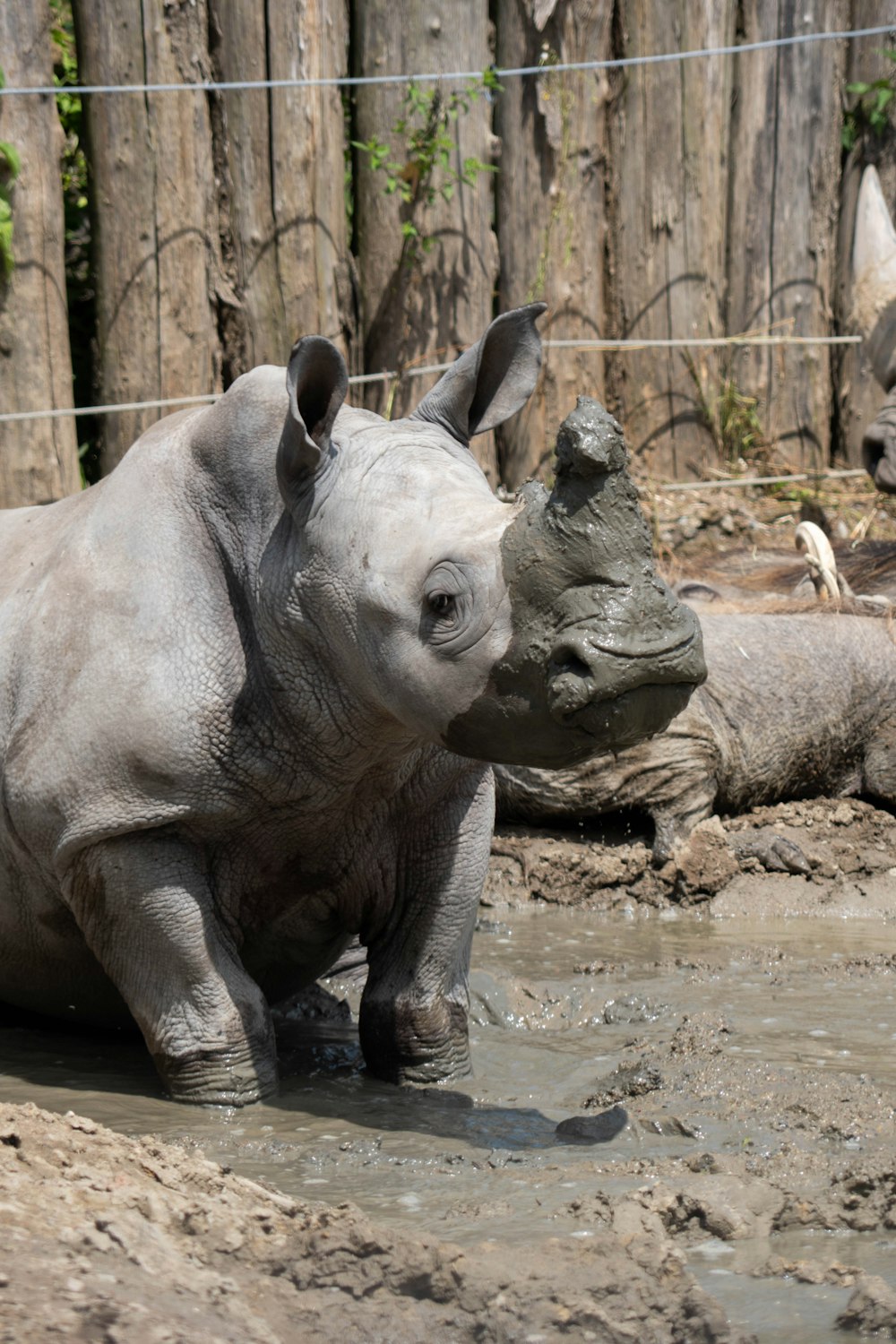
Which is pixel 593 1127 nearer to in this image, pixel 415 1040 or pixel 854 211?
pixel 415 1040

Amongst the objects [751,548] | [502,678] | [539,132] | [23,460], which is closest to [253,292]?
[23,460]

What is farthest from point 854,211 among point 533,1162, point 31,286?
point 533,1162

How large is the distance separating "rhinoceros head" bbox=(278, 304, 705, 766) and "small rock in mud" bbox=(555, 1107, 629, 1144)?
0.95m

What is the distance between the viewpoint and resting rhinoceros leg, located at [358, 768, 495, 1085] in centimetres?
477

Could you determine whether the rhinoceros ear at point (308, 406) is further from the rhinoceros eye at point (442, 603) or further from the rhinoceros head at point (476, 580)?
the rhinoceros eye at point (442, 603)

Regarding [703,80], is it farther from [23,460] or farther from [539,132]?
[23,460]

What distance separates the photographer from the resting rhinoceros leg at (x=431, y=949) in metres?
4.77

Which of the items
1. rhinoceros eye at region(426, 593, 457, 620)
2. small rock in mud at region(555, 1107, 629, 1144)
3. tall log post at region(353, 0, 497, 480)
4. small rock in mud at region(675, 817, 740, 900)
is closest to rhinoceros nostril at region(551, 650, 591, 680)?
rhinoceros eye at region(426, 593, 457, 620)

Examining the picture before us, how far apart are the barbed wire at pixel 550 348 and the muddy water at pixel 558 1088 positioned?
2.98 m

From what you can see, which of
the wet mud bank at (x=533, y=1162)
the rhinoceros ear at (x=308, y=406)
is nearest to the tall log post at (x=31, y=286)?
the wet mud bank at (x=533, y=1162)

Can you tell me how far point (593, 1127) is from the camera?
431cm

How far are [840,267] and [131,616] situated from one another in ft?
24.8

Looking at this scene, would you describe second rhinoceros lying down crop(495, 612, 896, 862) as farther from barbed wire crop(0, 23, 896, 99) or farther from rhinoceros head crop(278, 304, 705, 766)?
barbed wire crop(0, 23, 896, 99)

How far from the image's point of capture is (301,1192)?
12.6ft
